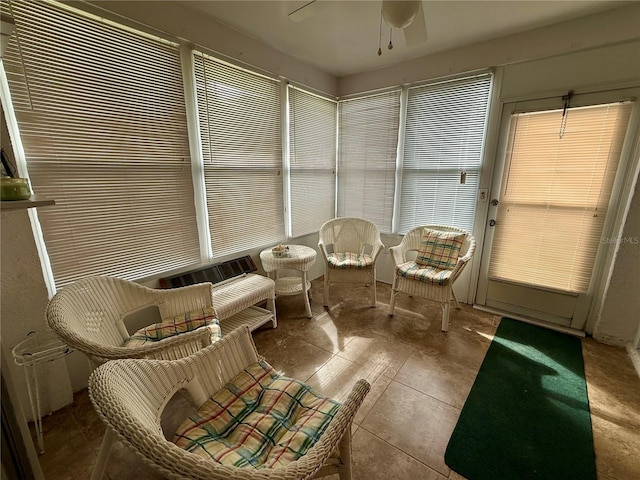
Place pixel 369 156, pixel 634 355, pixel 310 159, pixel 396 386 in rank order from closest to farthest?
1. pixel 396 386
2. pixel 634 355
3. pixel 310 159
4. pixel 369 156

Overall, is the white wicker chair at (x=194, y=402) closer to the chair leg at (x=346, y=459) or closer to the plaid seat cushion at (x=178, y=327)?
the chair leg at (x=346, y=459)

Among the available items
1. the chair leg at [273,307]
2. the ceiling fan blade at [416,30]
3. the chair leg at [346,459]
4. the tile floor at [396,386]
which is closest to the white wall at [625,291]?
the tile floor at [396,386]

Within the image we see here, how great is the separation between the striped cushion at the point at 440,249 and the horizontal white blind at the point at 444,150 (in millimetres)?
294

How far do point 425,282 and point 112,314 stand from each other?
2.29 metres

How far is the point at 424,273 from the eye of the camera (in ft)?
8.18

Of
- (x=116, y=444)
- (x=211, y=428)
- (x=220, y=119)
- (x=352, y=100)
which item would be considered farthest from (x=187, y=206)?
(x=352, y=100)

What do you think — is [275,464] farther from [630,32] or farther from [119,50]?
[630,32]

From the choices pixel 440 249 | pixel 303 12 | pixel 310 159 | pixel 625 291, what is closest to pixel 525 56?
pixel 440 249

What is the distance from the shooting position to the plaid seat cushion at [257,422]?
0.90 meters

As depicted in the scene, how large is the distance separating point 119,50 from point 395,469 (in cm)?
284

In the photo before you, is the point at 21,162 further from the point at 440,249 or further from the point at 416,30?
the point at 440,249

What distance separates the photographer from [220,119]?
2344 millimetres

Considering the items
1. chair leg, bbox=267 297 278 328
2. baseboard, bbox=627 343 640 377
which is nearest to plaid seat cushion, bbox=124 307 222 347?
chair leg, bbox=267 297 278 328

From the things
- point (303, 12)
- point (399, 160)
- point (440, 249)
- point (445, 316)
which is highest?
point (303, 12)
